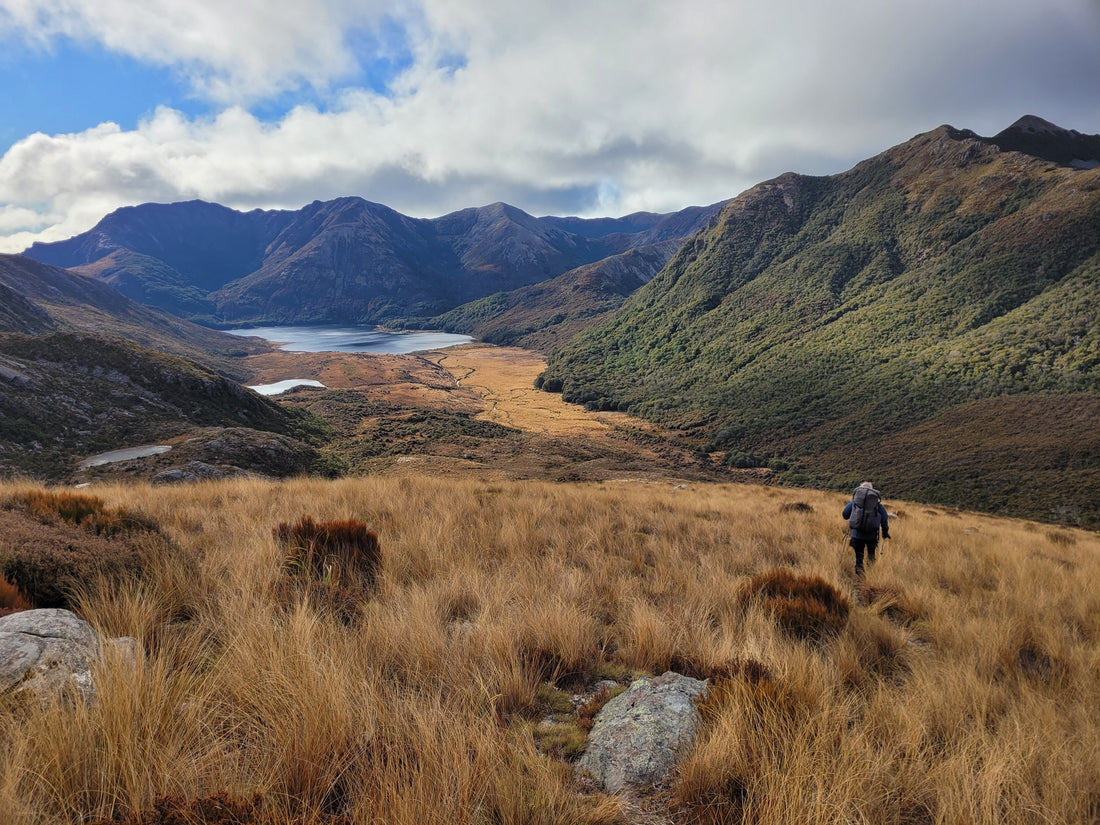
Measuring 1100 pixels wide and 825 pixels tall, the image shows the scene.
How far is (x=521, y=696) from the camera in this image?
9.15 ft

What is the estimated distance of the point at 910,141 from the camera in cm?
9988

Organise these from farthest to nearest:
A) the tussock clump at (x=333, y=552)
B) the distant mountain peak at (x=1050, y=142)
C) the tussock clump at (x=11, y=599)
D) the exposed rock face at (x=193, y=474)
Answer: the distant mountain peak at (x=1050, y=142)
the exposed rock face at (x=193, y=474)
the tussock clump at (x=333, y=552)
the tussock clump at (x=11, y=599)

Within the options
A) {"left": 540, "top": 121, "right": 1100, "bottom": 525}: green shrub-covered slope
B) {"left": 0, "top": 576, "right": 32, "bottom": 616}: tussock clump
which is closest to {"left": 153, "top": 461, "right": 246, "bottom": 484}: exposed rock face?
{"left": 0, "top": 576, "right": 32, "bottom": 616}: tussock clump

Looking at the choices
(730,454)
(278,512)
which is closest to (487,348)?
(730,454)

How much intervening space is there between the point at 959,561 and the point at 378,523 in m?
9.06

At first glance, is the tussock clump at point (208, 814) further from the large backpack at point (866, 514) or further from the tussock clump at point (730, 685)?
the large backpack at point (866, 514)

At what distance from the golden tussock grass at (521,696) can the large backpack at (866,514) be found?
1399mm

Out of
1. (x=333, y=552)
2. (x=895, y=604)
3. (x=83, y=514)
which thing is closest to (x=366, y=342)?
(x=83, y=514)

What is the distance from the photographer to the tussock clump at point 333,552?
445cm

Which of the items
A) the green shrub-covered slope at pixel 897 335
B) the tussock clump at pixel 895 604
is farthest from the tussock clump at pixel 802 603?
the green shrub-covered slope at pixel 897 335

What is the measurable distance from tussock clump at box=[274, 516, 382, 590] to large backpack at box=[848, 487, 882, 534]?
6843 mm

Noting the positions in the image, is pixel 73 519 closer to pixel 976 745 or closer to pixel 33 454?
pixel 976 745

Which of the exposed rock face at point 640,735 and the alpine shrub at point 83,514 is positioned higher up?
the alpine shrub at point 83,514

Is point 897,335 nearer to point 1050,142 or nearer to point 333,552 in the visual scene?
point 333,552
